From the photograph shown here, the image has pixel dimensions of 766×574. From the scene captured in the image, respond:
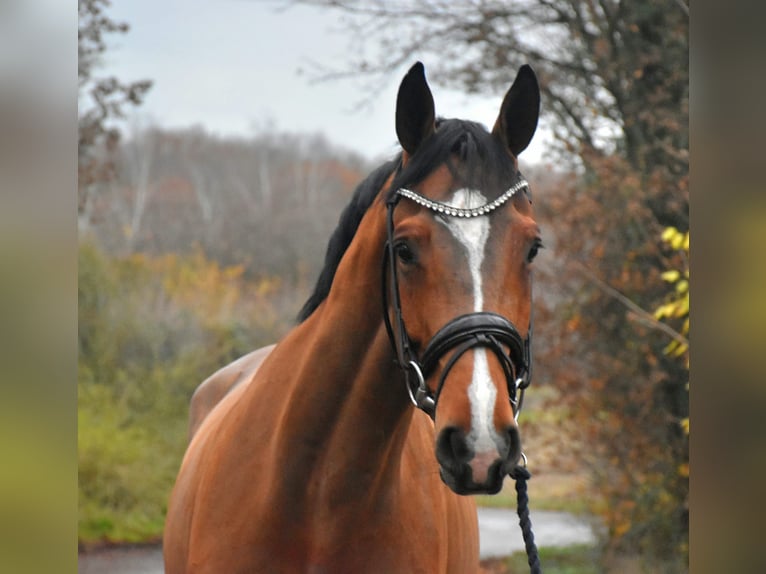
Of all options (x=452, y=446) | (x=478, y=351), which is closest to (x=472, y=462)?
(x=452, y=446)

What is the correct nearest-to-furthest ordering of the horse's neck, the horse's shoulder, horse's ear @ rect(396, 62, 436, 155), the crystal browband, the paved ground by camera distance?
the crystal browband → horse's ear @ rect(396, 62, 436, 155) → the horse's neck → the horse's shoulder → the paved ground

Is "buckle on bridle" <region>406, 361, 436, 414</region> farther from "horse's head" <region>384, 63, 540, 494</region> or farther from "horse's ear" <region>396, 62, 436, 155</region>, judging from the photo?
"horse's ear" <region>396, 62, 436, 155</region>

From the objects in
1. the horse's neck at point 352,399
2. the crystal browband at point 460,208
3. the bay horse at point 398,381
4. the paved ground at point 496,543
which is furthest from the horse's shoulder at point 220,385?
the paved ground at point 496,543

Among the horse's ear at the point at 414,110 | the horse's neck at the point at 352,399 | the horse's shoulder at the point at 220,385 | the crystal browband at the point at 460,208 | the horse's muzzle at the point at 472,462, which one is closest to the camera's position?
the horse's muzzle at the point at 472,462

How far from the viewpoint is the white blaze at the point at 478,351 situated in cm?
183

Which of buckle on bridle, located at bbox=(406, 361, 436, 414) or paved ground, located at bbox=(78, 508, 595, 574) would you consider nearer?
buckle on bridle, located at bbox=(406, 361, 436, 414)

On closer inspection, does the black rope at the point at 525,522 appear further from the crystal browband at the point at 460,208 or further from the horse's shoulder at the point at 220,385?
the horse's shoulder at the point at 220,385

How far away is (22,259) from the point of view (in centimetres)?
86

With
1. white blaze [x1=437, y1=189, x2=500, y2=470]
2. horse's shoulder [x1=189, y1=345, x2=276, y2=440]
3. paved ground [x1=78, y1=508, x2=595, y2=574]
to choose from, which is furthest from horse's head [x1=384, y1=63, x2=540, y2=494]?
paved ground [x1=78, y1=508, x2=595, y2=574]

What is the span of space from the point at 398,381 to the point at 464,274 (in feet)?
1.58

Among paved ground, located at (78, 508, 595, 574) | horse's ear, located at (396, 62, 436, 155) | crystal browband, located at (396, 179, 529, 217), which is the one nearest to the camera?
crystal browband, located at (396, 179, 529, 217)

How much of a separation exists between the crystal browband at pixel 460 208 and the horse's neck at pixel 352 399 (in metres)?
0.19

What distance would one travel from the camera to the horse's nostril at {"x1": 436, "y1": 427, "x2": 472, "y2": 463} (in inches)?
72.9

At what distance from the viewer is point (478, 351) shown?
1.91 m
